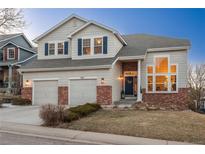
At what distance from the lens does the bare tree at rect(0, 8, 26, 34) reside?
19548mm

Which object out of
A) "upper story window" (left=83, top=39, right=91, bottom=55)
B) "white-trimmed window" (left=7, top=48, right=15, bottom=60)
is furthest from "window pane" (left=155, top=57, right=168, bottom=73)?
"white-trimmed window" (left=7, top=48, right=15, bottom=60)

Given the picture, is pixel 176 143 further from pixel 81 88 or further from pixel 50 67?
pixel 50 67

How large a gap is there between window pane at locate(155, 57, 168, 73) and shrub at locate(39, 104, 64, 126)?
377 inches

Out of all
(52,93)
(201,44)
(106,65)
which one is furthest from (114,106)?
(201,44)

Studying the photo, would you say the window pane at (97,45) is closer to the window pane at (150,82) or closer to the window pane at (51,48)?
the window pane at (51,48)

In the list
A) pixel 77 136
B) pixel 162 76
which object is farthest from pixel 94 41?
pixel 77 136

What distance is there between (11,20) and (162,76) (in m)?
13.9

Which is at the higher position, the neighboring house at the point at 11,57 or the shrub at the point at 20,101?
the neighboring house at the point at 11,57

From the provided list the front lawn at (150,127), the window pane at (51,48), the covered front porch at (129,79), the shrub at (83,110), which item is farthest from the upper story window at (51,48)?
the front lawn at (150,127)

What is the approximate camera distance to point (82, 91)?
1708 centimetres

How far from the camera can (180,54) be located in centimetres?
1683

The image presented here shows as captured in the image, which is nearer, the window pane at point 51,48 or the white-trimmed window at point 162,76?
the white-trimmed window at point 162,76

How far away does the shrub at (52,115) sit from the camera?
9930mm
